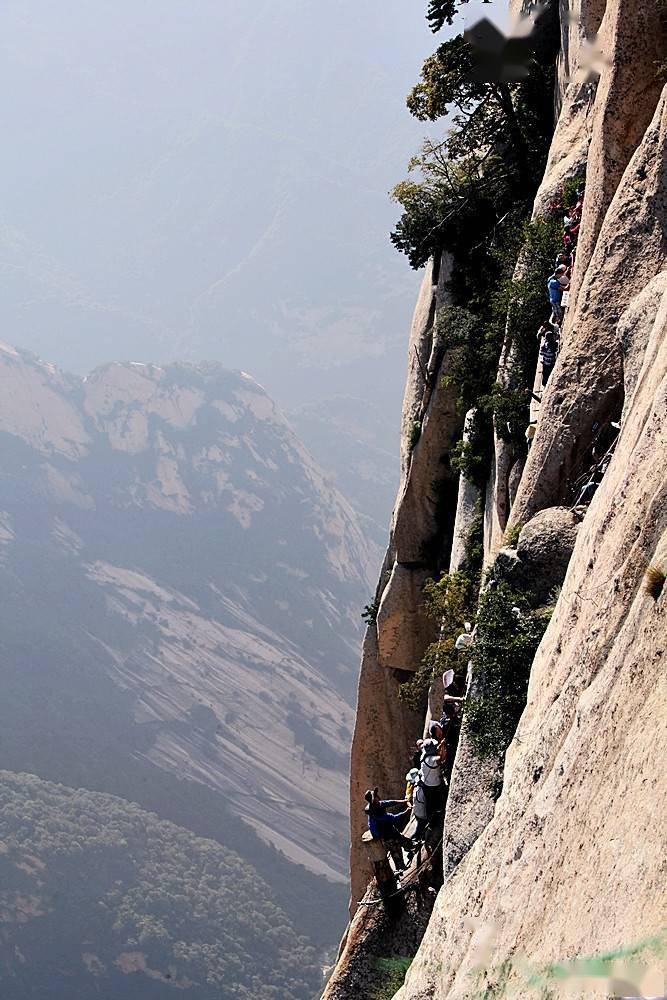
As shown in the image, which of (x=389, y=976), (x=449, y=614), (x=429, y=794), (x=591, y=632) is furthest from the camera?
(x=449, y=614)

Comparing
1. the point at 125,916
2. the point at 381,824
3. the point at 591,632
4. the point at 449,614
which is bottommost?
the point at 125,916

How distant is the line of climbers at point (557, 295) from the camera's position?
17.3 meters

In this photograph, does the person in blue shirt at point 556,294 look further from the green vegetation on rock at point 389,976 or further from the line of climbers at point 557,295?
the green vegetation on rock at point 389,976

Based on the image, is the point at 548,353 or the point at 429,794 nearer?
the point at 429,794

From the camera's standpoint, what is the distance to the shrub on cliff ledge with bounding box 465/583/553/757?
13.3m

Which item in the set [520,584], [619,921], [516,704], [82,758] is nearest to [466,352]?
[520,584]

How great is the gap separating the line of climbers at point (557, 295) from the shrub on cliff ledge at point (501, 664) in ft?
12.8

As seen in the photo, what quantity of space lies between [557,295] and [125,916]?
135368mm

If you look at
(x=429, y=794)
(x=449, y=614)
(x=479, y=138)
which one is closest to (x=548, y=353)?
(x=449, y=614)

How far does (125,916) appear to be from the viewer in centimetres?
13312

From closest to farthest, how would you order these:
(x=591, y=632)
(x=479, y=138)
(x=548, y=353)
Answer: (x=591, y=632) → (x=548, y=353) → (x=479, y=138)

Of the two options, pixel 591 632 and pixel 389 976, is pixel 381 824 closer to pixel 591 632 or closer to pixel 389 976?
pixel 389 976

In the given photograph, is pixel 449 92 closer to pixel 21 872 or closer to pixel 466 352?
pixel 466 352

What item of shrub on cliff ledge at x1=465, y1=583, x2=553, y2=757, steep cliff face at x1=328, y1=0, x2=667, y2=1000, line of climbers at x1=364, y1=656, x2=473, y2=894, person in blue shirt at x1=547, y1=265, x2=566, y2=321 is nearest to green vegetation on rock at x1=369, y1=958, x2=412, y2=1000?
steep cliff face at x1=328, y1=0, x2=667, y2=1000
